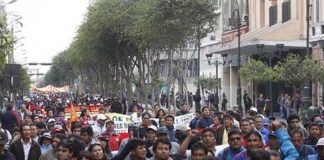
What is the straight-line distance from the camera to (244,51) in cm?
5297

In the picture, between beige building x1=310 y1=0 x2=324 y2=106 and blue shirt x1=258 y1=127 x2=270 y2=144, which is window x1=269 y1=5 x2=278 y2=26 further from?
blue shirt x1=258 y1=127 x2=270 y2=144

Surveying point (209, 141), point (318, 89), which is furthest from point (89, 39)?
point (209, 141)

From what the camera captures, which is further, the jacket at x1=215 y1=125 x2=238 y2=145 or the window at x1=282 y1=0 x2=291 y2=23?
the window at x1=282 y1=0 x2=291 y2=23

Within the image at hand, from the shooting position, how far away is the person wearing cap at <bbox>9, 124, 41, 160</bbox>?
1205 cm

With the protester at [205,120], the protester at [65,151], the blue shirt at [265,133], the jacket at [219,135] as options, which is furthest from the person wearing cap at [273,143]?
the protester at [205,120]

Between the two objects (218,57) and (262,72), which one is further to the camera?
(218,57)

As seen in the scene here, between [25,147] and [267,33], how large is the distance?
3849 centimetres

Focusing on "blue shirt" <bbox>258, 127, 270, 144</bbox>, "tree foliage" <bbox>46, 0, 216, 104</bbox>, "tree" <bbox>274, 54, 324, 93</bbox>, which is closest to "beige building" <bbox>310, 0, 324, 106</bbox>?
"tree" <bbox>274, 54, 324, 93</bbox>

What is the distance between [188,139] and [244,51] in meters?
42.7

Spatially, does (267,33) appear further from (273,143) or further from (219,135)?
(273,143)

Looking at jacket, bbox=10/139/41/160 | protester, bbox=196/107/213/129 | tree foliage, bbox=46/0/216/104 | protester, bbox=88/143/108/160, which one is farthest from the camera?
tree foliage, bbox=46/0/216/104

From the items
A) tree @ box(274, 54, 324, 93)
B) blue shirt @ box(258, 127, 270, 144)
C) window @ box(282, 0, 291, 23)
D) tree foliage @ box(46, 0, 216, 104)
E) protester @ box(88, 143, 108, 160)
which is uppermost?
window @ box(282, 0, 291, 23)

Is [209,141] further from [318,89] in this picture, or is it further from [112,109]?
[318,89]

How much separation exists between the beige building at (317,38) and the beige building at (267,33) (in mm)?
1813
